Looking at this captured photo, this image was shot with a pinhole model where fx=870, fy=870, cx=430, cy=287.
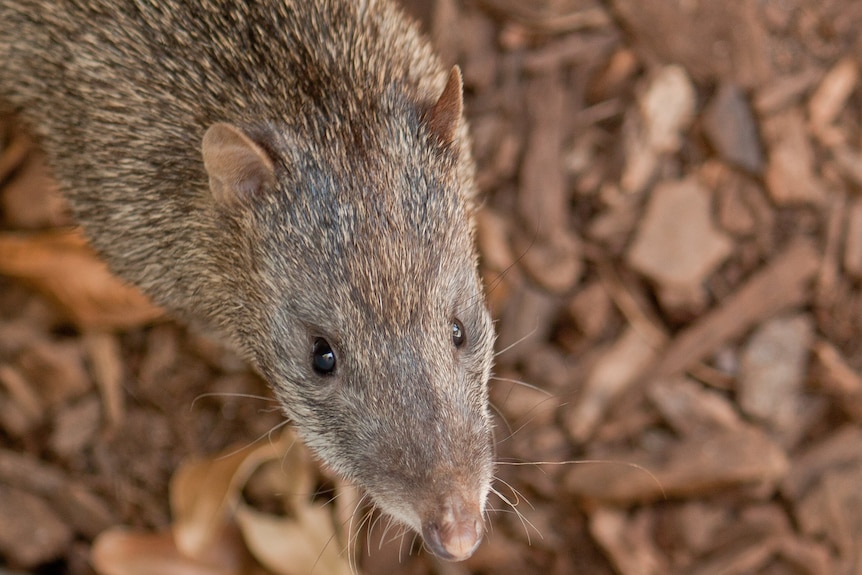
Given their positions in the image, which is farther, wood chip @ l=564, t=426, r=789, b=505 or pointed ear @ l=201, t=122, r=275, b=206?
wood chip @ l=564, t=426, r=789, b=505

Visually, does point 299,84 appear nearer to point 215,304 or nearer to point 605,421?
point 215,304

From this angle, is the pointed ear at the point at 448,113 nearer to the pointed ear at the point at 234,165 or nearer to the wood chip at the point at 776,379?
the pointed ear at the point at 234,165

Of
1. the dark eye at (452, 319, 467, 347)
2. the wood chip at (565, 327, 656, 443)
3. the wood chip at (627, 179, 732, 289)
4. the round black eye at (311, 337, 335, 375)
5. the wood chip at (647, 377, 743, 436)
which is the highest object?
the round black eye at (311, 337, 335, 375)

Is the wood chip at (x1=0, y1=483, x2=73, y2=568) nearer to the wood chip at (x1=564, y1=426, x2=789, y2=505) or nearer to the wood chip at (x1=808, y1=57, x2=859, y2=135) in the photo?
the wood chip at (x1=564, y1=426, x2=789, y2=505)

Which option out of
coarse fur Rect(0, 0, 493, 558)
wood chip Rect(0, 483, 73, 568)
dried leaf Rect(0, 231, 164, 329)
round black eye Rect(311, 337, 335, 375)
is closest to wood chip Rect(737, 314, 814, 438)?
coarse fur Rect(0, 0, 493, 558)

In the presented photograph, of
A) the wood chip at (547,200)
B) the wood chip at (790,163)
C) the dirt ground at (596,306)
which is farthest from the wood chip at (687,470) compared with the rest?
the wood chip at (790,163)

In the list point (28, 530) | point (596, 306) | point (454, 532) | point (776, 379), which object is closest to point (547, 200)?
point (596, 306)

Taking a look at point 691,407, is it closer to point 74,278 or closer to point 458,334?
point 458,334
